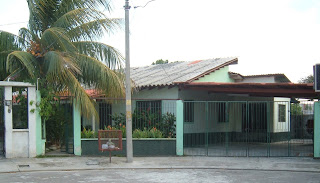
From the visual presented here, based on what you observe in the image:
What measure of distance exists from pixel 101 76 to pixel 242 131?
9.99m

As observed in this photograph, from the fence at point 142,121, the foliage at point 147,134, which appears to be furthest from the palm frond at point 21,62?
the foliage at point 147,134

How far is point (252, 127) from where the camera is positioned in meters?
16.3

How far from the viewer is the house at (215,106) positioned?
14703mm

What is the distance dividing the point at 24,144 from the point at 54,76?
2.68 metres

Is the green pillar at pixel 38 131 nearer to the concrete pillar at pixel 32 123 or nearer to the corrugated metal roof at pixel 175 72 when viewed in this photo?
the concrete pillar at pixel 32 123

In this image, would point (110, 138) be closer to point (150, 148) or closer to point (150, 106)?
point (150, 148)

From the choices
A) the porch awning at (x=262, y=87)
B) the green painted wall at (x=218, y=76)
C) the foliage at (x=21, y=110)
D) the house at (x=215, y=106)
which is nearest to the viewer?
the foliage at (x=21, y=110)

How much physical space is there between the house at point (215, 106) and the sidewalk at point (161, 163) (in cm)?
116

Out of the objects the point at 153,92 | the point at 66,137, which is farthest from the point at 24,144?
the point at 153,92

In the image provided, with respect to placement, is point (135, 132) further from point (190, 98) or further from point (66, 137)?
point (190, 98)

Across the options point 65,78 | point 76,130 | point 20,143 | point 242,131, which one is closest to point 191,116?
point 242,131

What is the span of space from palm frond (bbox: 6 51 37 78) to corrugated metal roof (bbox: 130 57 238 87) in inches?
204

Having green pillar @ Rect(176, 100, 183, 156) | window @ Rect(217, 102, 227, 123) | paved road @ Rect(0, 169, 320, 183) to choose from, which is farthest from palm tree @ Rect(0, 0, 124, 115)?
window @ Rect(217, 102, 227, 123)

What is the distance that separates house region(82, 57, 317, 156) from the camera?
14703mm
